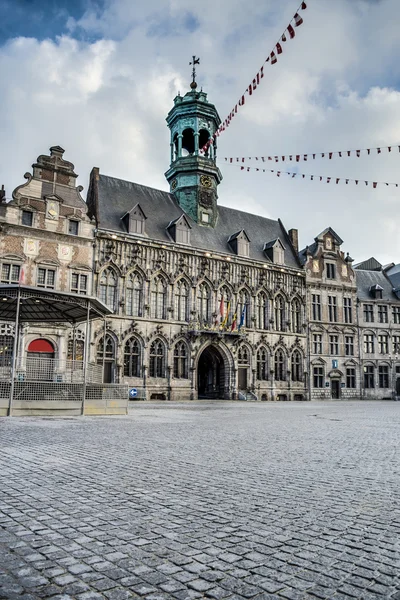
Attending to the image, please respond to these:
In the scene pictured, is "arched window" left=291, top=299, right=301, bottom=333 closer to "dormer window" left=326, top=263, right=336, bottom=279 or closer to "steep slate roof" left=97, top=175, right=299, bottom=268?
"steep slate roof" left=97, top=175, right=299, bottom=268

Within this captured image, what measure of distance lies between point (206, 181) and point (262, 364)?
53.7ft

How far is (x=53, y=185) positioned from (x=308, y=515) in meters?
30.2

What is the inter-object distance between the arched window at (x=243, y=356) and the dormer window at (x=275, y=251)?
825 cm

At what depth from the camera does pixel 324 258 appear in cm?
4481

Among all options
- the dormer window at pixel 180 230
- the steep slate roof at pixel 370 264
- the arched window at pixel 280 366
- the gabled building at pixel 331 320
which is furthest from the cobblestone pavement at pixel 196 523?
the steep slate roof at pixel 370 264

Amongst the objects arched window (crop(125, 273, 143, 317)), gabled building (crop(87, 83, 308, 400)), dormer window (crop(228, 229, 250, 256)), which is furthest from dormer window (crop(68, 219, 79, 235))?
dormer window (crop(228, 229, 250, 256))

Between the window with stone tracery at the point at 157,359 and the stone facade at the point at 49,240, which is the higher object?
the stone facade at the point at 49,240

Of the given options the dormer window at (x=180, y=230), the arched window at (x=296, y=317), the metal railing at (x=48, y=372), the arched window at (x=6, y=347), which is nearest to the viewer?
the metal railing at (x=48, y=372)

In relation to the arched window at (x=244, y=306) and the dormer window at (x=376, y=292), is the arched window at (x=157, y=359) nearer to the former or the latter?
the arched window at (x=244, y=306)

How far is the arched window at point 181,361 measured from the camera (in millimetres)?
34719

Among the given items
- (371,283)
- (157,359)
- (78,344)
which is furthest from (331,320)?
(78,344)

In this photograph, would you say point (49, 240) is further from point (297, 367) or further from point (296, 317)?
point (297, 367)

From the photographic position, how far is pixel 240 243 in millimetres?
39375

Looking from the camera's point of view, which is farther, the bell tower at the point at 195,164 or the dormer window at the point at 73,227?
the bell tower at the point at 195,164
